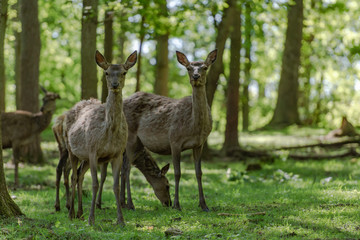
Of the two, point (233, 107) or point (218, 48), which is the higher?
point (218, 48)

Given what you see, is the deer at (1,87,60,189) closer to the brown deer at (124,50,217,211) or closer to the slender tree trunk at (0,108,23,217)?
the brown deer at (124,50,217,211)

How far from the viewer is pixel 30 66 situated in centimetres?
1486

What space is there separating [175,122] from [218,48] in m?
5.32

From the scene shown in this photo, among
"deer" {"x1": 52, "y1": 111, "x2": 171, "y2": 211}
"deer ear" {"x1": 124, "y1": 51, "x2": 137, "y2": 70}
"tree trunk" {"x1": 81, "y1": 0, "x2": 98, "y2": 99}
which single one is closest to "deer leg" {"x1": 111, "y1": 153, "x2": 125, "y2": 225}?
"deer" {"x1": 52, "y1": 111, "x2": 171, "y2": 211}

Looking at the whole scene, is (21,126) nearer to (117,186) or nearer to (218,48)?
(218,48)

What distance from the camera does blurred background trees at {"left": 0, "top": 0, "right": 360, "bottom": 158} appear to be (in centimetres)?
1389

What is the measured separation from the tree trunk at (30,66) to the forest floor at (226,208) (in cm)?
77

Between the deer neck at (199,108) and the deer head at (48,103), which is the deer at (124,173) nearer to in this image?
the deer neck at (199,108)

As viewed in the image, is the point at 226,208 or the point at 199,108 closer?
the point at 226,208

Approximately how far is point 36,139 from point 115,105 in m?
8.37

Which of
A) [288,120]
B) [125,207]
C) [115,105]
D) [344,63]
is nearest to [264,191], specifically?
[125,207]

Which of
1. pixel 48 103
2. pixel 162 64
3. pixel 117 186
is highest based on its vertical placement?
pixel 162 64

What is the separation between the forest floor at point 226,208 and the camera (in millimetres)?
6242

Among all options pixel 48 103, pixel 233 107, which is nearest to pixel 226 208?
pixel 48 103
